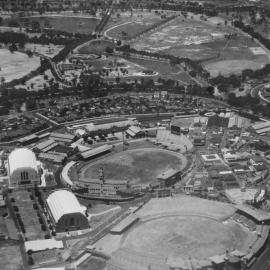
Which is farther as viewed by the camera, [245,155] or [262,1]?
[262,1]

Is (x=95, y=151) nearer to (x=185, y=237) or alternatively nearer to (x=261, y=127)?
(x=261, y=127)

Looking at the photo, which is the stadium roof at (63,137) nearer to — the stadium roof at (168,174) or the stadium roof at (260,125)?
the stadium roof at (168,174)

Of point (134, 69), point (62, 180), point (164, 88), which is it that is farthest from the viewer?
point (134, 69)

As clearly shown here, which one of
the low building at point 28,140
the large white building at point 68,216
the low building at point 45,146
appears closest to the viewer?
the large white building at point 68,216

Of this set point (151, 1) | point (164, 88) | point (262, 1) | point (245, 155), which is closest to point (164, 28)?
point (151, 1)

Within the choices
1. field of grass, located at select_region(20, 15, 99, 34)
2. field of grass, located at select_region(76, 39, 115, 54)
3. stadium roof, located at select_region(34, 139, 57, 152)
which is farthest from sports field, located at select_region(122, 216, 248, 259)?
field of grass, located at select_region(20, 15, 99, 34)

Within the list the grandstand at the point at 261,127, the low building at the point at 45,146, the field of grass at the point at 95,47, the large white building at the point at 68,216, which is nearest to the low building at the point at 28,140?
the low building at the point at 45,146

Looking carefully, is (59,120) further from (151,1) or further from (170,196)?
(151,1)
